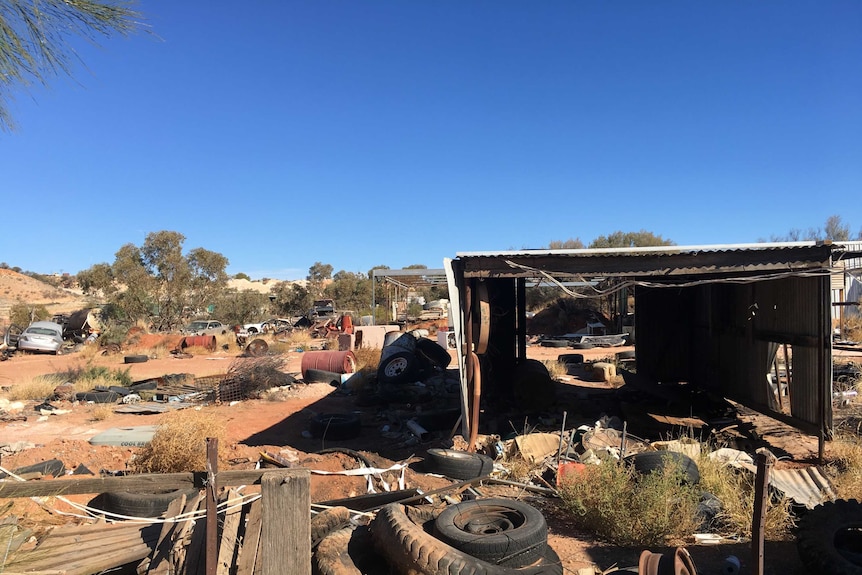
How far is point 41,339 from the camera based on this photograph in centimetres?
2516

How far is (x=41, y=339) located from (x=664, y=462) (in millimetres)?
27990

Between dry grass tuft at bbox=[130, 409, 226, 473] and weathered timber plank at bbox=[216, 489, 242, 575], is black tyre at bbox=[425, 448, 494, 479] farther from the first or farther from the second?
weathered timber plank at bbox=[216, 489, 242, 575]

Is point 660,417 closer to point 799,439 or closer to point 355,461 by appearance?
point 799,439

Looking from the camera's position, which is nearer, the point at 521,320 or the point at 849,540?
the point at 849,540

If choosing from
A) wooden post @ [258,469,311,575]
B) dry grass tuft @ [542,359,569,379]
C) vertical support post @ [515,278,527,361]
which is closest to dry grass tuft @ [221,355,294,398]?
vertical support post @ [515,278,527,361]

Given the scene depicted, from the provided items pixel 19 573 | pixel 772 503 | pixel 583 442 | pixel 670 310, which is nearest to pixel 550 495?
pixel 583 442

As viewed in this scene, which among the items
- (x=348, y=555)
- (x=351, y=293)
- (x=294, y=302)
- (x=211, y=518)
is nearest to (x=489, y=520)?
(x=348, y=555)

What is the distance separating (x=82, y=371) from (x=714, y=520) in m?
19.0

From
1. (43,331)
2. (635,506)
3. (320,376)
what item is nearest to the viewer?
(635,506)

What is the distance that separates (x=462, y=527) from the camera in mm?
4891

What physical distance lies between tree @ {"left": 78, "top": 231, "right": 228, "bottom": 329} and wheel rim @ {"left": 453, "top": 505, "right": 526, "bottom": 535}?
33.6 metres

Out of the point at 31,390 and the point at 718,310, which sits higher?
the point at 718,310

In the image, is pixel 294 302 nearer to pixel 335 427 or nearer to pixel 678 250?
pixel 335 427

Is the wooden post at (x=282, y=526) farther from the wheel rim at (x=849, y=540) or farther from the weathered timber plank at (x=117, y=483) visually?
the wheel rim at (x=849, y=540)
